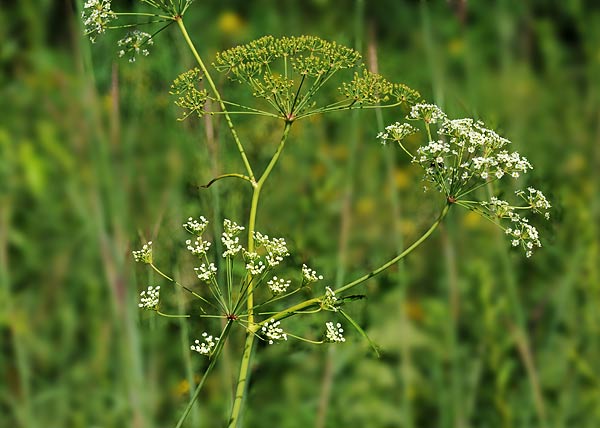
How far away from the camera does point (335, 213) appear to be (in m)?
2.37

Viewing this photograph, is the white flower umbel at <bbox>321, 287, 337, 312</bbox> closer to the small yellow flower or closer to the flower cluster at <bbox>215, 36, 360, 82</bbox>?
the flower cluster at <bbox>215, 36, 360, 82</bbox>

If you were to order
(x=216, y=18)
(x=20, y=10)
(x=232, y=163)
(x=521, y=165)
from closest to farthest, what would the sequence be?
(x=521, y=165) → (x=232, y=163) → (x=20, y=10) → (x=216, y=18)

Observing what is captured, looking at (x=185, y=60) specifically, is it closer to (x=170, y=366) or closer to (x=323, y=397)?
(x=323, y=397)

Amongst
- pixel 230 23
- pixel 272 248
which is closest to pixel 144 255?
pixel 272 248

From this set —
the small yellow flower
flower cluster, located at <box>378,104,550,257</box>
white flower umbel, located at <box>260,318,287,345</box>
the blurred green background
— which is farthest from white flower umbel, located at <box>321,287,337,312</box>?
the small yellow flower

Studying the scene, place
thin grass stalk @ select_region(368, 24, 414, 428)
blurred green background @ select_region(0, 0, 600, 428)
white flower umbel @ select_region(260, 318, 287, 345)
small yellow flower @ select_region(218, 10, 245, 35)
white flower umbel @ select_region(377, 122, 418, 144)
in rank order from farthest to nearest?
small yellow flower @ select_region(218, 10, 245, 35)
blurred green background @ select_region(0, 0, 600, 428)
thin grass stalk @ select_region(368, 24, 414, 428)
white flower umbel @ select_region(377, 122, 418, 144)
white flower umbel @ select_region(260, 318, 287, 345)

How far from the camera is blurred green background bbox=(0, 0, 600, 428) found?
60.6 inches

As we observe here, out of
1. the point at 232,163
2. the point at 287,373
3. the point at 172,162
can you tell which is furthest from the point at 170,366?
the point at 232,163

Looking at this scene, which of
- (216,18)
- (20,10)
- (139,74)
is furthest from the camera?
(216,18)

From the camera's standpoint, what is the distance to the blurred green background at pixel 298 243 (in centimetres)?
154

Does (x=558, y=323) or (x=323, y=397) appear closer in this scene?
(x=323, y=397)

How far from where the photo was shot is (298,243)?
1.46 metres

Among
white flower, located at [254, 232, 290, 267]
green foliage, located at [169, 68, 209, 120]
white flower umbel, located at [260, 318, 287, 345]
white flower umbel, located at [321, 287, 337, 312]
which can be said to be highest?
green foliage, located at [169, 68, 209, 120]

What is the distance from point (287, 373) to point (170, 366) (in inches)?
10.2
